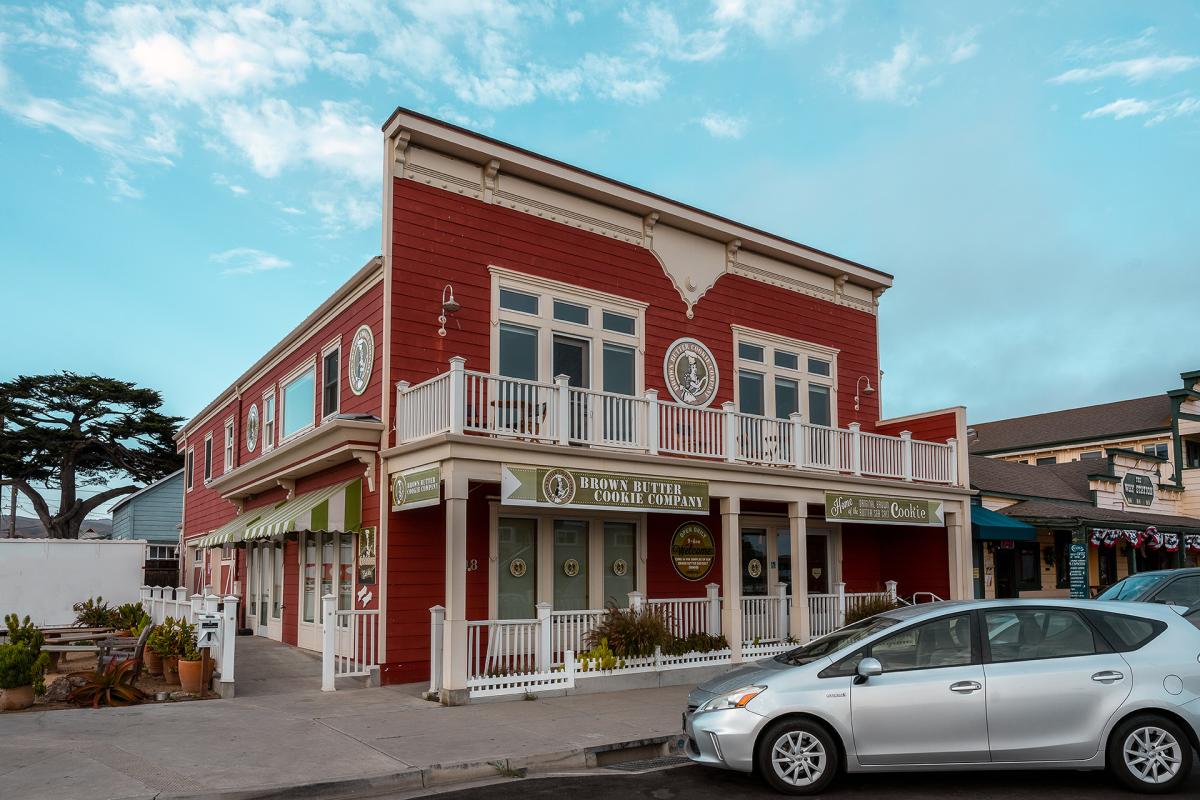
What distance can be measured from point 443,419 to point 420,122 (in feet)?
15.4

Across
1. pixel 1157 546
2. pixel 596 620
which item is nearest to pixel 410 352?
pixel 596 620

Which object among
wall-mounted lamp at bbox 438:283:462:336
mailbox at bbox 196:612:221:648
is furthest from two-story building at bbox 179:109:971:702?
mailbox at bbox 196:612:221:648

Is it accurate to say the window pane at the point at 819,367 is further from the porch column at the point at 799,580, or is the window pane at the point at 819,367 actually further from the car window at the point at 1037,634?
the car window at the point at 1037,634

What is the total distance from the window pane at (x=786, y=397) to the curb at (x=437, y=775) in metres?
10.2

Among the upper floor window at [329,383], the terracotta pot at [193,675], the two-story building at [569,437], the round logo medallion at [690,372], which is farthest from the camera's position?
the round logo medallion at [690,372]

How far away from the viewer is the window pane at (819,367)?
19.6 metres

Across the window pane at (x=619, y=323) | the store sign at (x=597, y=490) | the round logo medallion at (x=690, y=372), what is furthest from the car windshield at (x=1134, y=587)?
the window pane at (x=619, y=323)

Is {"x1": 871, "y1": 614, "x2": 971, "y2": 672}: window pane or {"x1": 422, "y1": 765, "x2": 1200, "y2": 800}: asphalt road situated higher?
{"x1": 871, "y1": 614, "x2": 971, "y2": 672}: window pane

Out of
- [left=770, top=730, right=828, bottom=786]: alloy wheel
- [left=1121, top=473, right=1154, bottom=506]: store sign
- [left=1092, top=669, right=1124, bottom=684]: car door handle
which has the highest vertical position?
[left=1121, top=473, right=1154, bottom=506]: store sign

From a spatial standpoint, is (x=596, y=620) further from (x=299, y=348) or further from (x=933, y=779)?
(x=299, y=348)

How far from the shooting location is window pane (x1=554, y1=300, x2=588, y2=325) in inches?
623

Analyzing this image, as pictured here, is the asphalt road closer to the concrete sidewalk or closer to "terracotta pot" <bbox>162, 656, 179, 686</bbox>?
the concrete sidewalk

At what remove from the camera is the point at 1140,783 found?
23.1 feet

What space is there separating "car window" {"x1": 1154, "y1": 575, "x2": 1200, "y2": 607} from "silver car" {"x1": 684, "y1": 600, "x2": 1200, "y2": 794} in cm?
480
